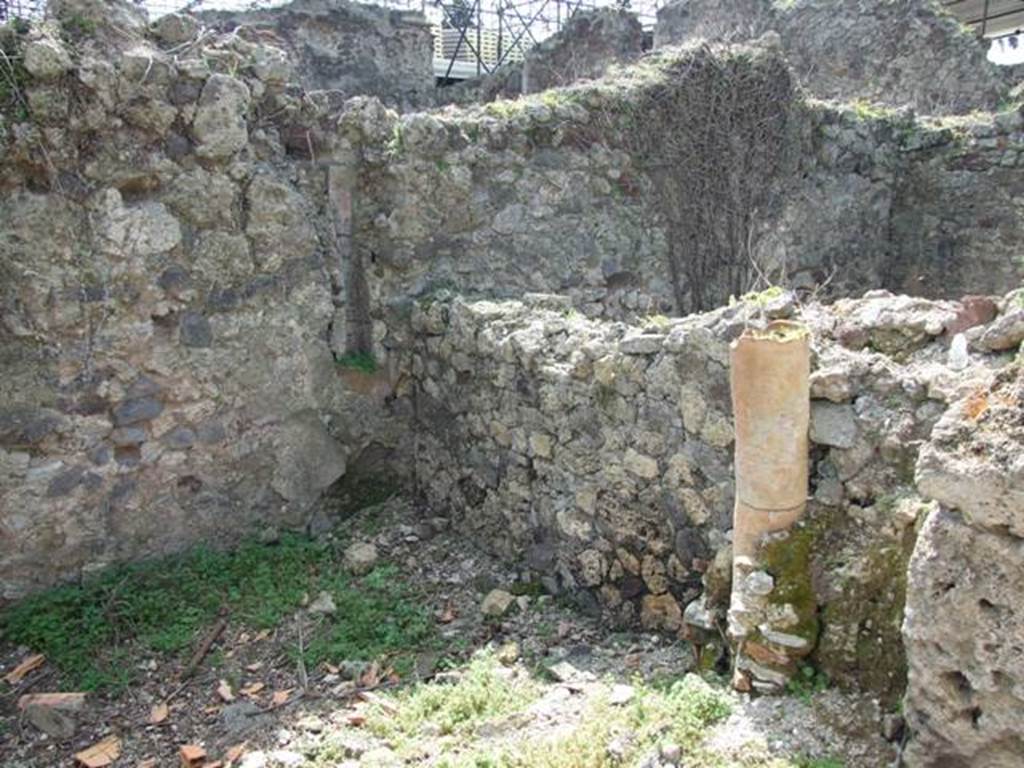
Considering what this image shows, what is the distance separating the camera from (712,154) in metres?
7.30

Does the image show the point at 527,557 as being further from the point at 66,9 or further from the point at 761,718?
the point at 66,9

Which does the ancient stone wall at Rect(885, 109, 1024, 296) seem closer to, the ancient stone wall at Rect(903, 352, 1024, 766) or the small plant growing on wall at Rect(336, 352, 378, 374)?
the small plant growing on wall at Rect(336, 352, 378, 374)

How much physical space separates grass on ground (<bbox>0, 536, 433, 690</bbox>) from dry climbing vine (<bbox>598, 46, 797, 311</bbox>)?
375 cm

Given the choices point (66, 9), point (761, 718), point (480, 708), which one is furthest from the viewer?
point (66, 9)

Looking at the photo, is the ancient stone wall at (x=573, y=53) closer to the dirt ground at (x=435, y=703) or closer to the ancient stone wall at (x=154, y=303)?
the ancient stone wall at (x=154, y=303)

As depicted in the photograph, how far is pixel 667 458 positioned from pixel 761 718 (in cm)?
137

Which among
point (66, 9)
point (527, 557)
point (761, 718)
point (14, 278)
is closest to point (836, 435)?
point (761, 718)

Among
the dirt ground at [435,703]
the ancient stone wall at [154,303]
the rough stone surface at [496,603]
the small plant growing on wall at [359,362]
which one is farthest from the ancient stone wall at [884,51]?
the dirt ground at [435,703]

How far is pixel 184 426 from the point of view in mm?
5168

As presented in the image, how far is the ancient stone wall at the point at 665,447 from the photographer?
9.72 ft

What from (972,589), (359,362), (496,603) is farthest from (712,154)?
(972,589)

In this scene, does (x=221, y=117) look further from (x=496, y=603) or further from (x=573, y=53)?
(x=573, y=53)

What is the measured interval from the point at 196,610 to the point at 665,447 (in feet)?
8.63

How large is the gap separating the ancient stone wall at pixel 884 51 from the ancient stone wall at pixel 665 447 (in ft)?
21.6
